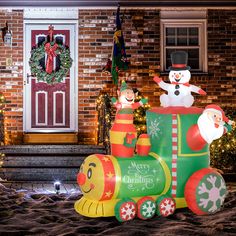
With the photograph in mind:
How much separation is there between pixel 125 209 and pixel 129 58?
592cm

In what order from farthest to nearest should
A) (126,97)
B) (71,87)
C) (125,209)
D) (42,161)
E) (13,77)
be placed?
(71,87)
(13,77)
(42,161)
(126,97)
(125,209)

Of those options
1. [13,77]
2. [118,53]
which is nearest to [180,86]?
[118,53]

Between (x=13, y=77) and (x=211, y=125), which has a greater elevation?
(x=13, y=77)

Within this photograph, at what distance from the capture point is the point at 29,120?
1075 cm

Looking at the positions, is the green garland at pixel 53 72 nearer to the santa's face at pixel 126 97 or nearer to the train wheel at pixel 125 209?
the santa's face at pixel 126 97

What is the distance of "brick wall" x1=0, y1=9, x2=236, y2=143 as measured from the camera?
1078cm

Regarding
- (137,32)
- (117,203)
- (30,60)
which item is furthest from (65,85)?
(117,203)

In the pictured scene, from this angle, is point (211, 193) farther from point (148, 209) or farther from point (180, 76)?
point (180, 76)

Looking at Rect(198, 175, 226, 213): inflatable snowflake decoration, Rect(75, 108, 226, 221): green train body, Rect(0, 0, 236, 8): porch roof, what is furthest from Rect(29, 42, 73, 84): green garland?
Rect(198, 175, 226, 213): inflatable snowflake decoration

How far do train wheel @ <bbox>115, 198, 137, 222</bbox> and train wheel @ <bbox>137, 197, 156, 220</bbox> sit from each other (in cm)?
9

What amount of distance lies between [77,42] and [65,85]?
3.41ft

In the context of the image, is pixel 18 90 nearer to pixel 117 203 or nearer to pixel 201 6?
pixel 201 6

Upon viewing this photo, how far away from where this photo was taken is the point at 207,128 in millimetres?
5711

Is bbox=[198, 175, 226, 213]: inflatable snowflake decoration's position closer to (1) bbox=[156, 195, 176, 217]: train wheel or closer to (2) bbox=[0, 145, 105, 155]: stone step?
(1) bbox=[156, 195, 176, 217]: train wheel
